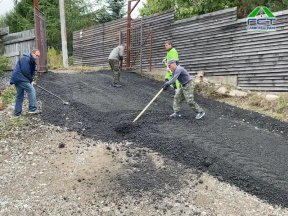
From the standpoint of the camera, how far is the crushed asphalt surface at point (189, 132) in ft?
19.2

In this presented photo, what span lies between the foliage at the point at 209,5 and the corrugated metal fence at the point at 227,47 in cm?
148

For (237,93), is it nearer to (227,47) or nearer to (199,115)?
(227,47)

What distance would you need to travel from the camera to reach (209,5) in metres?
14.0

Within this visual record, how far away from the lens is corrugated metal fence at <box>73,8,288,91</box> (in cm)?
999

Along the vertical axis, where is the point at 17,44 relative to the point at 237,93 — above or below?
above

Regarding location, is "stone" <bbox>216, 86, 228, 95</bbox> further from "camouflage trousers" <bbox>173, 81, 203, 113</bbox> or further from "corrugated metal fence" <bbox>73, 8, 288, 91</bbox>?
"camouflage trousers" <bbox>173, 81, 203, 113</bbox>

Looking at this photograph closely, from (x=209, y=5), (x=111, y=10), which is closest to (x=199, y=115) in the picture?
(x=209, y=5)

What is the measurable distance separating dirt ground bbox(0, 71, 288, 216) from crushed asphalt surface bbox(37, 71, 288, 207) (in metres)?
0.02

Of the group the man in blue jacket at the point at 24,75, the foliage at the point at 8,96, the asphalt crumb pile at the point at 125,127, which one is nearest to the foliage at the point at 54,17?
the foliage at the point at 8,96

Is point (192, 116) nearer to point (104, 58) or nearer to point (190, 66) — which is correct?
point (190, 66)

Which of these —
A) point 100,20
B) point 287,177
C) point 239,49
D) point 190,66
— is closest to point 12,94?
point 190,66

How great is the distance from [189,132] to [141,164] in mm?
1574

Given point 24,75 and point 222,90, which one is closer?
point 24,75

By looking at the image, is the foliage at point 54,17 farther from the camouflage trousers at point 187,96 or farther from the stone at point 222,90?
the camouflage trousers at point 187,96
